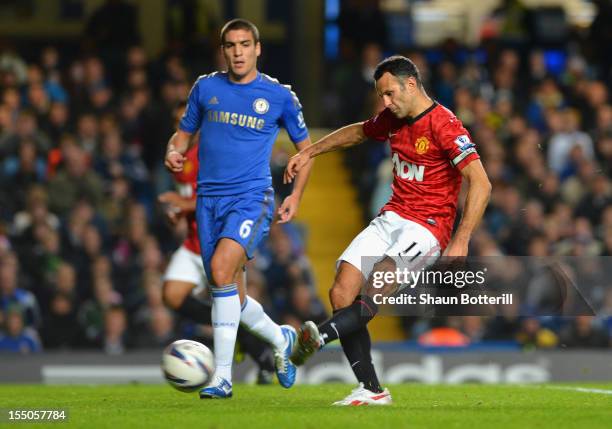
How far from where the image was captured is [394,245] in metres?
8.22

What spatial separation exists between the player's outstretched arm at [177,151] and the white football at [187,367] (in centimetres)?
124

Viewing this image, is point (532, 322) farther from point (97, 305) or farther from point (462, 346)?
point (97, 305)

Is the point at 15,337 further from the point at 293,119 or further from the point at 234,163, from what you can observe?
the point at 293,119

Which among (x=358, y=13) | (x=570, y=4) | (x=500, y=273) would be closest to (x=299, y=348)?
(x=500, y=273)

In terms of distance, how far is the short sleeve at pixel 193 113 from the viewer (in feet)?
29.5

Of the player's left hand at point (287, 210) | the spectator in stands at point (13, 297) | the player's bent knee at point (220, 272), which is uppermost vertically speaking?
the player's left hand at point (287, 210)

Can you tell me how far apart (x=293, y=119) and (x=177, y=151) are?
2.61 ft

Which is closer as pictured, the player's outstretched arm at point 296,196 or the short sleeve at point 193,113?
the player's outstretched arm at point 296,196

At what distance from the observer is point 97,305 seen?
534 inches

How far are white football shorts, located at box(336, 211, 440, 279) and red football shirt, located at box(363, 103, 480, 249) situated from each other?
60 mm

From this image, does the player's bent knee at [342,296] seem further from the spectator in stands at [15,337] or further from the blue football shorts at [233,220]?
the spectator in stands at [15,337]

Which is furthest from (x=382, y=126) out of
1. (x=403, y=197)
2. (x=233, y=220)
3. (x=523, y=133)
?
(x=523, y=133)

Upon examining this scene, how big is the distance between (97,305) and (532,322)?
4.33 meters

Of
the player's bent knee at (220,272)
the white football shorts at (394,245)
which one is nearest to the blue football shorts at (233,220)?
the player's bent knee at (220,272)
